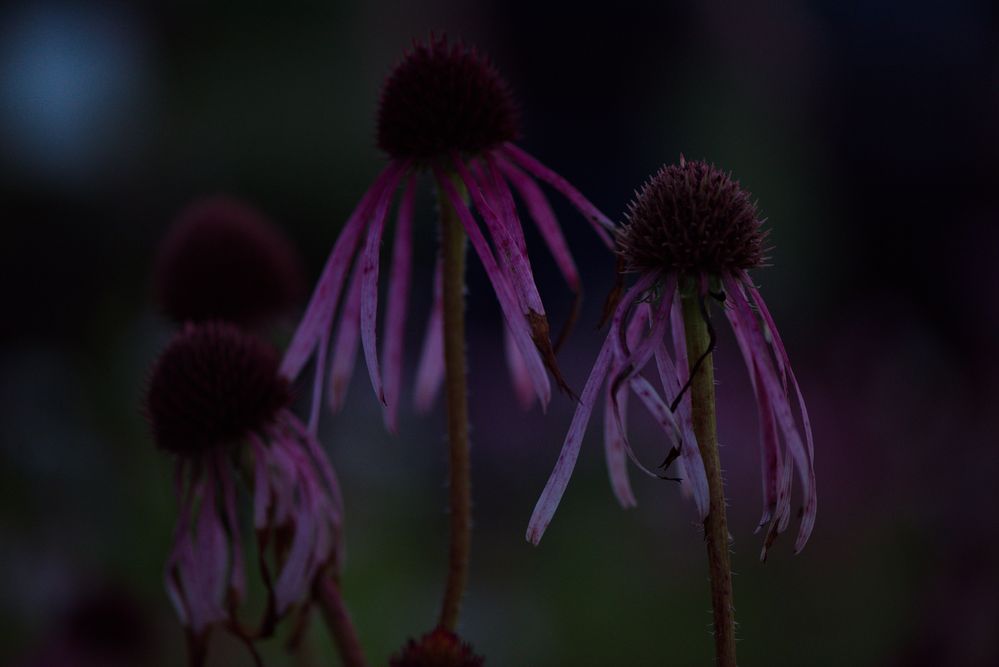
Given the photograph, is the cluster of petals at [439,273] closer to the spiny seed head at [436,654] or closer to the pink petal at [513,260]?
the pink petal at [513,260]

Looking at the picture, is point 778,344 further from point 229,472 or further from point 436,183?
point 229,472

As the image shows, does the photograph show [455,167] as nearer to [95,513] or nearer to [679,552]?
[95,513]

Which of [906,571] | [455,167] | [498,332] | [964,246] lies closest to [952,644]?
[906,571]

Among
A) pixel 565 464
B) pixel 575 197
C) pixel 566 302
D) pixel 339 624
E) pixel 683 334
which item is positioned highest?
pixel 566 302

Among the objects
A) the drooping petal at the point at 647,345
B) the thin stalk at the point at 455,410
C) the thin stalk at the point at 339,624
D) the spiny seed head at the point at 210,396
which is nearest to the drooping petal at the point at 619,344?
the drooping petal at the point at 647,345

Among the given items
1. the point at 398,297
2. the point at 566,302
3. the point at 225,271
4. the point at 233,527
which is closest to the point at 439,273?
the point at 398,297

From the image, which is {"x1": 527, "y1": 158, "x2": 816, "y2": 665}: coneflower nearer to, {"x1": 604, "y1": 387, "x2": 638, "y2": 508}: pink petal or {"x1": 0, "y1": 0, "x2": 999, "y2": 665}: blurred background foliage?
{"x1": 604, "y1": 387, "x2": 638, "y2": 508}: pink petal
